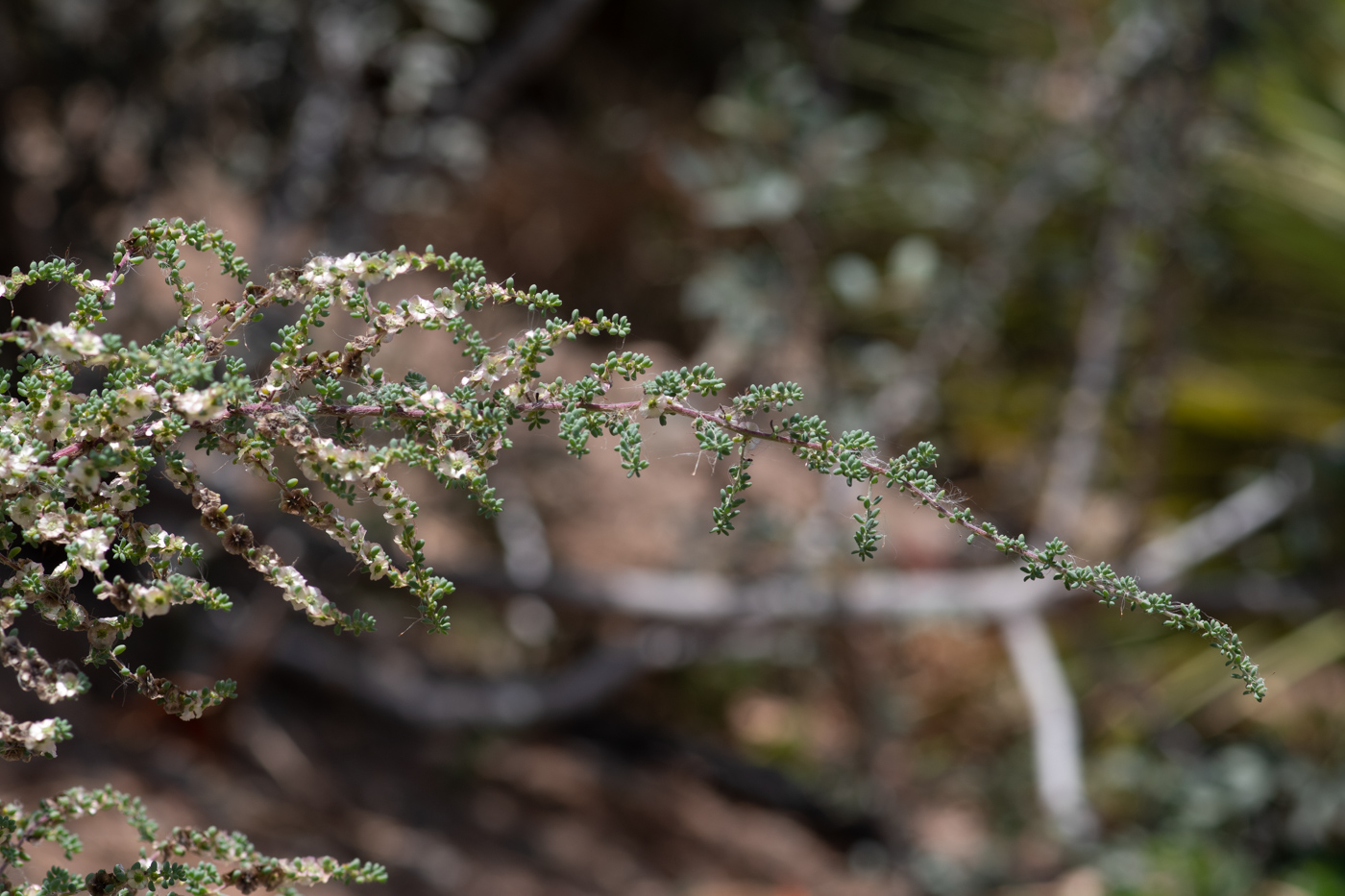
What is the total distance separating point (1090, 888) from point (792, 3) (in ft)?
8.86

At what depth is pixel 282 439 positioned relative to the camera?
0.70 m

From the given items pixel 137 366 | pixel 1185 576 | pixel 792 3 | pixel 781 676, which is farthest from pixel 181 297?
pixel 792 3

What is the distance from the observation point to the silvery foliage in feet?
2.23

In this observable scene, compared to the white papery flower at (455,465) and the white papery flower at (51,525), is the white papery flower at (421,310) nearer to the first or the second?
the white papery flower at (455,465)

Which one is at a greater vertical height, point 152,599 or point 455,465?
point 455,465

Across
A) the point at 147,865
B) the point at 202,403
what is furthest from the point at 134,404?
the point at 147,865

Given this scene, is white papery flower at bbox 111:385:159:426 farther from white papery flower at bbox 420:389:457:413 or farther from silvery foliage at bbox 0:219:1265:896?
white papery flower at bbox 420:389:457:413

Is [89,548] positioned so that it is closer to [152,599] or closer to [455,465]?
[152,599]

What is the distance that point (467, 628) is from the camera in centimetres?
329

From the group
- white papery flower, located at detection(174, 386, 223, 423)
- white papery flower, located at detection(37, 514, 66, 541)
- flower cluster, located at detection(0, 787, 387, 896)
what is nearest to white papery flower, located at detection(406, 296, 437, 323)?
white papery flower, located at detection(174, 386, 223, 423)

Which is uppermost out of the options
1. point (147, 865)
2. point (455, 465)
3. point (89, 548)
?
point (455, 465)

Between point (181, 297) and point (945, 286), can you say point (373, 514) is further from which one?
point (181, 297)

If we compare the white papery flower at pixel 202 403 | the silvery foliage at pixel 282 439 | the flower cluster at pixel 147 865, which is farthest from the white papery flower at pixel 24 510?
the flower cluster at pixel 147 865

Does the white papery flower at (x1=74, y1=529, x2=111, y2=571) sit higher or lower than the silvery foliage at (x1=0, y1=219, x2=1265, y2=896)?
lower
